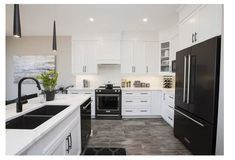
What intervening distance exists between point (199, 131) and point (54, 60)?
15.0 feet

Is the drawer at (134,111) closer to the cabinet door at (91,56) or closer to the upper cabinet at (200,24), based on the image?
the cabinet door at (91,56)

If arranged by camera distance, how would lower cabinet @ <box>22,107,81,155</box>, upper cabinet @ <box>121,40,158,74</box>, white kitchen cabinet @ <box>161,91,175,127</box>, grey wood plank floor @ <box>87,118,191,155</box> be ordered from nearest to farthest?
lower cabinet @ <box>22,107,81,155</box>, grey wood plank floor @ <box>87,118,191,155</box>, white kitchen cabinet @ <box>161,91,175,127</box>, upper cabinet @ <box>121,40,158,74</box>

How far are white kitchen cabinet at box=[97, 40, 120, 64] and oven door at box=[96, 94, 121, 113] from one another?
1074mm

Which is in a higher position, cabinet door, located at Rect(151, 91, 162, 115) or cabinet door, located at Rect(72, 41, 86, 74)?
cabinet door, located at Rect(72, 41, 86, 74)

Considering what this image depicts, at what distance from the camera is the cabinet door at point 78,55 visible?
4.47 metres

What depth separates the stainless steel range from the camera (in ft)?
13.7

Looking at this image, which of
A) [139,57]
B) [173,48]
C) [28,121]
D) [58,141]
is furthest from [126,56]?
[58,141]

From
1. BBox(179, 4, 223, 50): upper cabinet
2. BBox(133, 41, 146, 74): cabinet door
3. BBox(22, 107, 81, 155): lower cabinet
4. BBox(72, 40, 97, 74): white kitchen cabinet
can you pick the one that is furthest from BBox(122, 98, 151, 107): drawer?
BBox(22, 107, 81, 155): lower cabinet

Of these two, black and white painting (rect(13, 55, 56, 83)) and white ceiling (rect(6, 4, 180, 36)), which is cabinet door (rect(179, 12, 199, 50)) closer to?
white ceiling (rect(6, 4, 180, 36))

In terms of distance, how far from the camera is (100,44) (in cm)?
445

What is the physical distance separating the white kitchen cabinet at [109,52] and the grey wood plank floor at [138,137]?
1834mm

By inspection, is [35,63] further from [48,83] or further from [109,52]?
[48,83]

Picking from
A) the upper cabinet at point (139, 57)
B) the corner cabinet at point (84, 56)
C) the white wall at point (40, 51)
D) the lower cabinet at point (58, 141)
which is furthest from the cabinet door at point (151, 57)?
the lower cabinet at point (58, 141)
